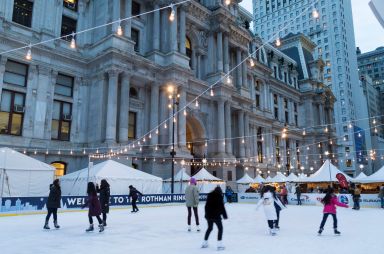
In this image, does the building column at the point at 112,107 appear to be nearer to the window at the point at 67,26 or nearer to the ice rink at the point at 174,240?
the window at the point at 67,26

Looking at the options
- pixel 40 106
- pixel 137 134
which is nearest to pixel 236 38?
pixel 137 134

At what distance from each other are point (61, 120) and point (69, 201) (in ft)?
32.4

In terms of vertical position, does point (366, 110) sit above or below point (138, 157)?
above

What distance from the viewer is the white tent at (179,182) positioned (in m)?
30.6

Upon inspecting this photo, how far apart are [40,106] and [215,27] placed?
2339 centimetres

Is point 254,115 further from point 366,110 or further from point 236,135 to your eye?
point 366,110

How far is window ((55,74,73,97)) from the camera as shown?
29344 millimetres

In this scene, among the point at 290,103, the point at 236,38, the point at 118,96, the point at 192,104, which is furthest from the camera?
the point at 290,103

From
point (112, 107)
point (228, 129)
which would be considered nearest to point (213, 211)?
point (112, 107)

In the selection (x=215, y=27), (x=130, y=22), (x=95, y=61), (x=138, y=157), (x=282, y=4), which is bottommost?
(x=138, y=157)

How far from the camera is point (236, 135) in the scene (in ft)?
144

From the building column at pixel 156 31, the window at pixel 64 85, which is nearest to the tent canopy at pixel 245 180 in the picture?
the building column at pixel 156 31

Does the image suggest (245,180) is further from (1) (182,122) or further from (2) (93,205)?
(2) (93,205)

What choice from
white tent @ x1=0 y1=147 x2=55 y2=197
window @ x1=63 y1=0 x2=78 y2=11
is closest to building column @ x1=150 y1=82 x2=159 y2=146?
window @ x1=63 y1=0 x2=78 y2=11
